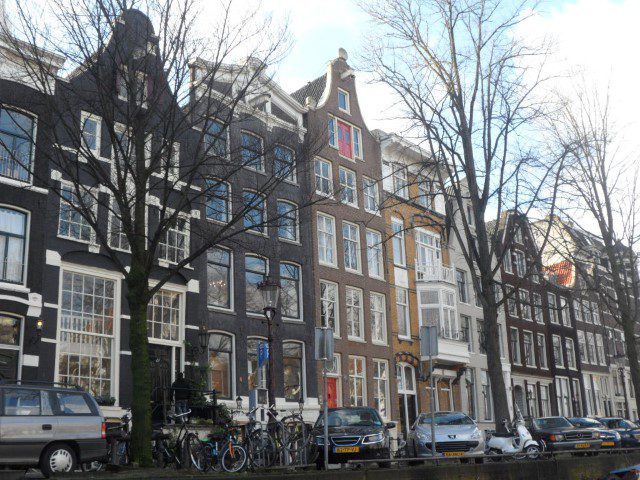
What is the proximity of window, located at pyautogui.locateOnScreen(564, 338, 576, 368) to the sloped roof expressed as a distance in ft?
89.4

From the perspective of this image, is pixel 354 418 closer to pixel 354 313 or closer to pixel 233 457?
pixel 233 457

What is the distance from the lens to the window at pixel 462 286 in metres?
43.3

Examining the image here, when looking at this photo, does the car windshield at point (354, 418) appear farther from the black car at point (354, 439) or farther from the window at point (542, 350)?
the window at point (542, 350)

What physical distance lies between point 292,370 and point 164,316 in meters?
7.56

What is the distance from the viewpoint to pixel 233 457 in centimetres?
1552

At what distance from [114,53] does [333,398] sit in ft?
67.6

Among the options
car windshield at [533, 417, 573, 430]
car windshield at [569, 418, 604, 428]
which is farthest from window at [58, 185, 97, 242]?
car windshield at [569, 418, 604, 428]

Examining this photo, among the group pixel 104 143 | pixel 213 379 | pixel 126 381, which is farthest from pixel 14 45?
pixel 213 379

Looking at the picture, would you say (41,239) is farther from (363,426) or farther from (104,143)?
(363,426)

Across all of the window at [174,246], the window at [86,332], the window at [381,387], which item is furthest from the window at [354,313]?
the window at [86,332]

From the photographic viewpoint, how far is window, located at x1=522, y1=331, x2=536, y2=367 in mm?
48875

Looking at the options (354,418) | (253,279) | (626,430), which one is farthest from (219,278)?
(626,430)

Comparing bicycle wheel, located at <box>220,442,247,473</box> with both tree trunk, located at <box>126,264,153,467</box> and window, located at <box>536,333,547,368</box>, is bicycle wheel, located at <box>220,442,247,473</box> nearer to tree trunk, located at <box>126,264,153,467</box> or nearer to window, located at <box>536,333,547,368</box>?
tree trunk, located at <box>126,264,153,467</box>

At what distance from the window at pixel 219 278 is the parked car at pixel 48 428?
1355 cm
